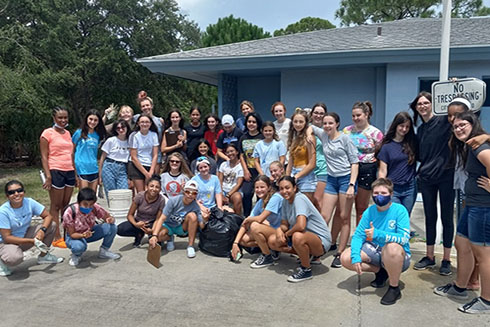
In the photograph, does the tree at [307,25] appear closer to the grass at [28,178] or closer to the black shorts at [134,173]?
the grass at [28,178]

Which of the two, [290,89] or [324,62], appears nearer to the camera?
[324,62]

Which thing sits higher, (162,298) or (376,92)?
(376,92)

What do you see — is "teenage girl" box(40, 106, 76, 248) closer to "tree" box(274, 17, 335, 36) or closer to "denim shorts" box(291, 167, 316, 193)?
"denim shorts" box(291, 167, 316, 193)

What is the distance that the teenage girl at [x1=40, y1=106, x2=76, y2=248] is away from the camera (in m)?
5.32

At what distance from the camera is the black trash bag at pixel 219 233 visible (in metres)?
5.09

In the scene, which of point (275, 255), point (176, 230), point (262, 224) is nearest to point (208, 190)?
point (176, 230)

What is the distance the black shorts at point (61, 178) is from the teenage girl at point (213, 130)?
2042 millimetres

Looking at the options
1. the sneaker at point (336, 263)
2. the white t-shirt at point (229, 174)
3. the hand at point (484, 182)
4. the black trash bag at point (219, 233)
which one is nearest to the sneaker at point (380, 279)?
the sneaker at point (336, 263)

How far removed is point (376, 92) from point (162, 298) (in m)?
6.90

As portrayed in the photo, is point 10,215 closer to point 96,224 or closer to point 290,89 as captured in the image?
point 96,224

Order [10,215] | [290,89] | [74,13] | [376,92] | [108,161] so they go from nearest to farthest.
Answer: [10,215], [108,161], [376,92], [290,89], [74,13]

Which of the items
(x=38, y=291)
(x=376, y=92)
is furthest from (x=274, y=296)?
(x=376, y=92)

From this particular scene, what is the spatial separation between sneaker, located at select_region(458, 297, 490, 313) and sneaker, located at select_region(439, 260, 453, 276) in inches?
31.4

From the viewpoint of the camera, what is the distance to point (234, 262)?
193 inches
